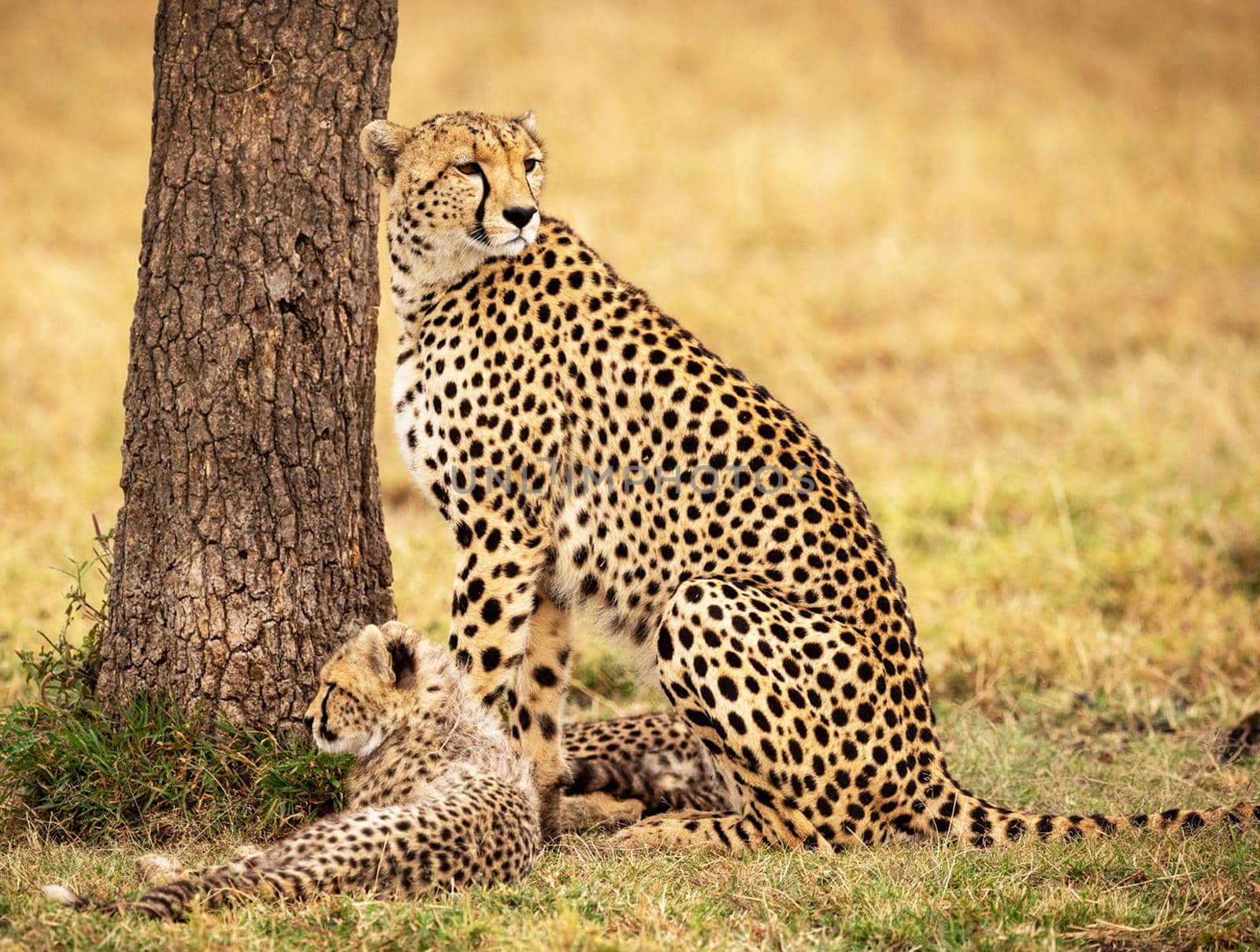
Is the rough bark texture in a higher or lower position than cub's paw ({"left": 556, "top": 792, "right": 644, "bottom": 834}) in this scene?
higher

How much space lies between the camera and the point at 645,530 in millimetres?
3834

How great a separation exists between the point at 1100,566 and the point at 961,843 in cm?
272

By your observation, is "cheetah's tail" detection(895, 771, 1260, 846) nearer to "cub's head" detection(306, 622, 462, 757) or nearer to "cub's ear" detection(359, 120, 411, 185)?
"cub's head" detection(306, 622, 462, 757)

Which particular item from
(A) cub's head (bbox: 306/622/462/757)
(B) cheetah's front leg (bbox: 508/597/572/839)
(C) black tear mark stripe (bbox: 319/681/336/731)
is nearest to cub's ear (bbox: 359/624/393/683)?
(A) cub's head (bbox: 306/622/462/757)

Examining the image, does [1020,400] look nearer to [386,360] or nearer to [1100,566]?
[1100,566]

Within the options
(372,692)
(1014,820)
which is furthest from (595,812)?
(1014,820)

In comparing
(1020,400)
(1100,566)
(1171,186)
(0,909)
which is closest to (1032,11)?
(1171,186)

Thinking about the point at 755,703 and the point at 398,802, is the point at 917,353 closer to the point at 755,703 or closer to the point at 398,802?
the point at 755,703

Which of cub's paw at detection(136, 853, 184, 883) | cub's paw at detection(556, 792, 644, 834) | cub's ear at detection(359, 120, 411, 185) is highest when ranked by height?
cub's ear at detection(359, 120, 411, 185)

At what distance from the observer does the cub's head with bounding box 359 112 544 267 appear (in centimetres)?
382

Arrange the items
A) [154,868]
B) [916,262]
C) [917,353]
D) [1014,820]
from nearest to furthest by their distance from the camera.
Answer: [154,868]
[1014,820]
[917,353]
[916,262]

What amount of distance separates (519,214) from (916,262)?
725 centimetres

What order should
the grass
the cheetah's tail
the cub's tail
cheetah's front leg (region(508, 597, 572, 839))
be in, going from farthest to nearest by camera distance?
cheetah's front leg (region(508, 597, 572, 839)) < the cheetah's tail < the grass < the cub's tail

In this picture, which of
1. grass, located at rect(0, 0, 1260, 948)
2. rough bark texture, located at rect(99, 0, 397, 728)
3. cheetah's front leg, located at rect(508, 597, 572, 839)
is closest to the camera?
grass, located at rect(0, 0, 1260, 948)
